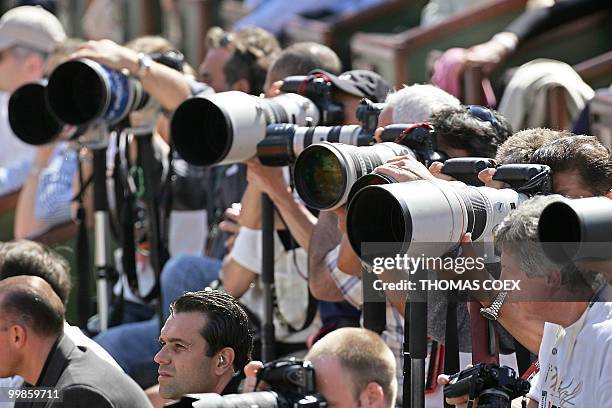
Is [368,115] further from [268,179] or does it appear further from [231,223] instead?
[231,223]

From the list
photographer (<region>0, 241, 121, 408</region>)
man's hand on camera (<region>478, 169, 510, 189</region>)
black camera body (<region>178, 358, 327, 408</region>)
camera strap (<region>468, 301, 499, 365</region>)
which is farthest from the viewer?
photographer (<region>0, 241, 121, 408</region>)

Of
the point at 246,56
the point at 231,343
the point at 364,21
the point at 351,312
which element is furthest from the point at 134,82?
the point at 364,21

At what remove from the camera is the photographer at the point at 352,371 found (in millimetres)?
3070

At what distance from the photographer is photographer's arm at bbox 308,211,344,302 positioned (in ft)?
13.9

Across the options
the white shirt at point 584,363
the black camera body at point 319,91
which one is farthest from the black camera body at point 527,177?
the black camera body at point 319,91

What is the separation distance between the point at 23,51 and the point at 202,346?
3530 mm

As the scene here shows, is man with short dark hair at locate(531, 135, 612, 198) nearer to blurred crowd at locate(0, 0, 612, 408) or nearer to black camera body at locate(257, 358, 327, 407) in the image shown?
blurred crowd at locate(0, 0, 612, 408)

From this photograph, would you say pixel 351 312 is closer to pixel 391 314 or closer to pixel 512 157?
pixel 391 314

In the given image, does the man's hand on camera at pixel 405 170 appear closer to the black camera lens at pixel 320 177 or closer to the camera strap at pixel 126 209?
the black camera lens at pixel 320 177

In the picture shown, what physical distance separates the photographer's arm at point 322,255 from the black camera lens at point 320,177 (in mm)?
616

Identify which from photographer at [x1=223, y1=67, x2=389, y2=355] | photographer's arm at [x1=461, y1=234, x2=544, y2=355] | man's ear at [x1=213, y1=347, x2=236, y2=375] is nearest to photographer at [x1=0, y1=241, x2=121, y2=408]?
photographer at [x1=223, y1=67, x2=389, y2=355]

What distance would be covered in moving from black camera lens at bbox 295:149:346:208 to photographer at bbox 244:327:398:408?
18.1 inches

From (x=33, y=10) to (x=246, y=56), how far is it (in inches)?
68.9

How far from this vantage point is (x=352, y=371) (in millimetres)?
3111
